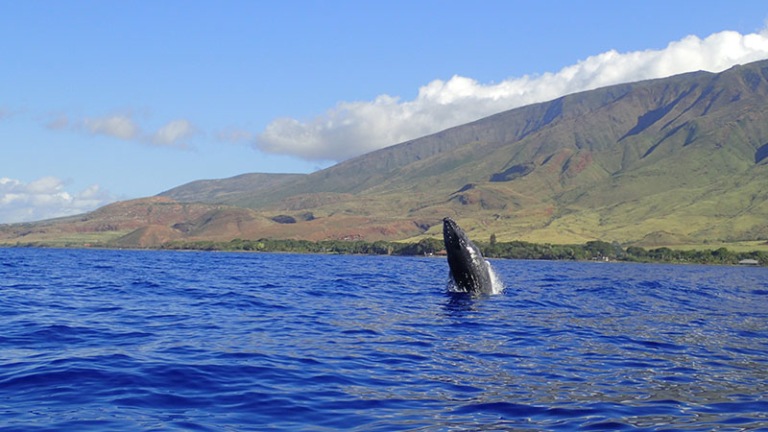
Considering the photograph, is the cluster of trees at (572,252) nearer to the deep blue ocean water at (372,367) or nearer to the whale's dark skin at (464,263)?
the whale's dark skin at (464,263)

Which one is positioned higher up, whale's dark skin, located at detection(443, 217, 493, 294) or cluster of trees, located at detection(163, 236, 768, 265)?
whale's dark skin, located at detection(443, 217, 493, 294)

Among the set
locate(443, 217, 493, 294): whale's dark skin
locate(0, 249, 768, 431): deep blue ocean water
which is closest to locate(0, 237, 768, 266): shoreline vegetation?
locate(443, 217, 493, 294): whale's dark skin

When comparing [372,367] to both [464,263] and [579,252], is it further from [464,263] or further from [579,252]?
[579,252]

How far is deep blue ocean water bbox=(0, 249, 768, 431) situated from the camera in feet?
40.9

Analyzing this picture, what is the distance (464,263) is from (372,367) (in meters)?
15.9

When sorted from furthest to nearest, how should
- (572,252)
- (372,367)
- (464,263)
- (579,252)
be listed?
(579,252) → (572,252) → (464,263) → (372,367)

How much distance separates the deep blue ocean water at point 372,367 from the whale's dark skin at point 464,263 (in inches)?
81.9

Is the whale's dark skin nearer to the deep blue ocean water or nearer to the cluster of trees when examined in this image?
the deep blue ocean water

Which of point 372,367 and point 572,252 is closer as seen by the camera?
point 372,367

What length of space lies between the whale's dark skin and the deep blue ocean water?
2081 millimetres

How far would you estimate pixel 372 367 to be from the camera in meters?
16.7

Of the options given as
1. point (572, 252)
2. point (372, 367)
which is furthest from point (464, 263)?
point (572, 252)

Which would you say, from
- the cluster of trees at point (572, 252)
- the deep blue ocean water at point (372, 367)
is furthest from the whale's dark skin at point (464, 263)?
the cluster of trees at point (572, 252)

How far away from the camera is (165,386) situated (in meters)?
14.2
